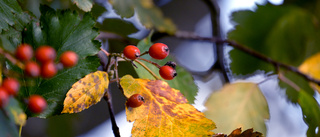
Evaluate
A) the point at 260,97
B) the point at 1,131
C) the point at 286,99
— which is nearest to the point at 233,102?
the point at 260,97

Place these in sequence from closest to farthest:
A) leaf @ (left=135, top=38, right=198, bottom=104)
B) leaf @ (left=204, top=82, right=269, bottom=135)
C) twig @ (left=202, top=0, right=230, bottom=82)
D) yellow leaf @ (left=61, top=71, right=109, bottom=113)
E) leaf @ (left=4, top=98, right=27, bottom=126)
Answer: leaf @ (left=4, top=98, right=27, bottom=126) → yellow leaf @ (left=61, top=71, right=109, bottom=113) → leaf @ (left=135, top=38, right=198, bottom=104) → leaf @ (left=204, top=82, right=269, bottom=135) → twig @ (left=202, top=0, right=230, bottom=82)

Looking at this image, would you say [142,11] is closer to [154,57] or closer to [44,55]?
[154,57]

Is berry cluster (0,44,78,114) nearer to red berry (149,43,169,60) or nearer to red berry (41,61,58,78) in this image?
red berry (41,61,58,78)

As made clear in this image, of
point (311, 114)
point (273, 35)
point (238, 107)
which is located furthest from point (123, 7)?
point (273, 35)

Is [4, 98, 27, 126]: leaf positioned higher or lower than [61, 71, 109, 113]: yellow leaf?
lower

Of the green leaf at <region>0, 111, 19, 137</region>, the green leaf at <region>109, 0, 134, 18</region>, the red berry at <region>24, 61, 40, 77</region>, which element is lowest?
the green leaf at <region>0, 111, 19, 137</region>

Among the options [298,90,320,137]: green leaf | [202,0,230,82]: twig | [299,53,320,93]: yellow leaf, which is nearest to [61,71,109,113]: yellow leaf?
[298,90,320,137]: green leaf

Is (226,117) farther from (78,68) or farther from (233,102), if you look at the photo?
(78,68)
